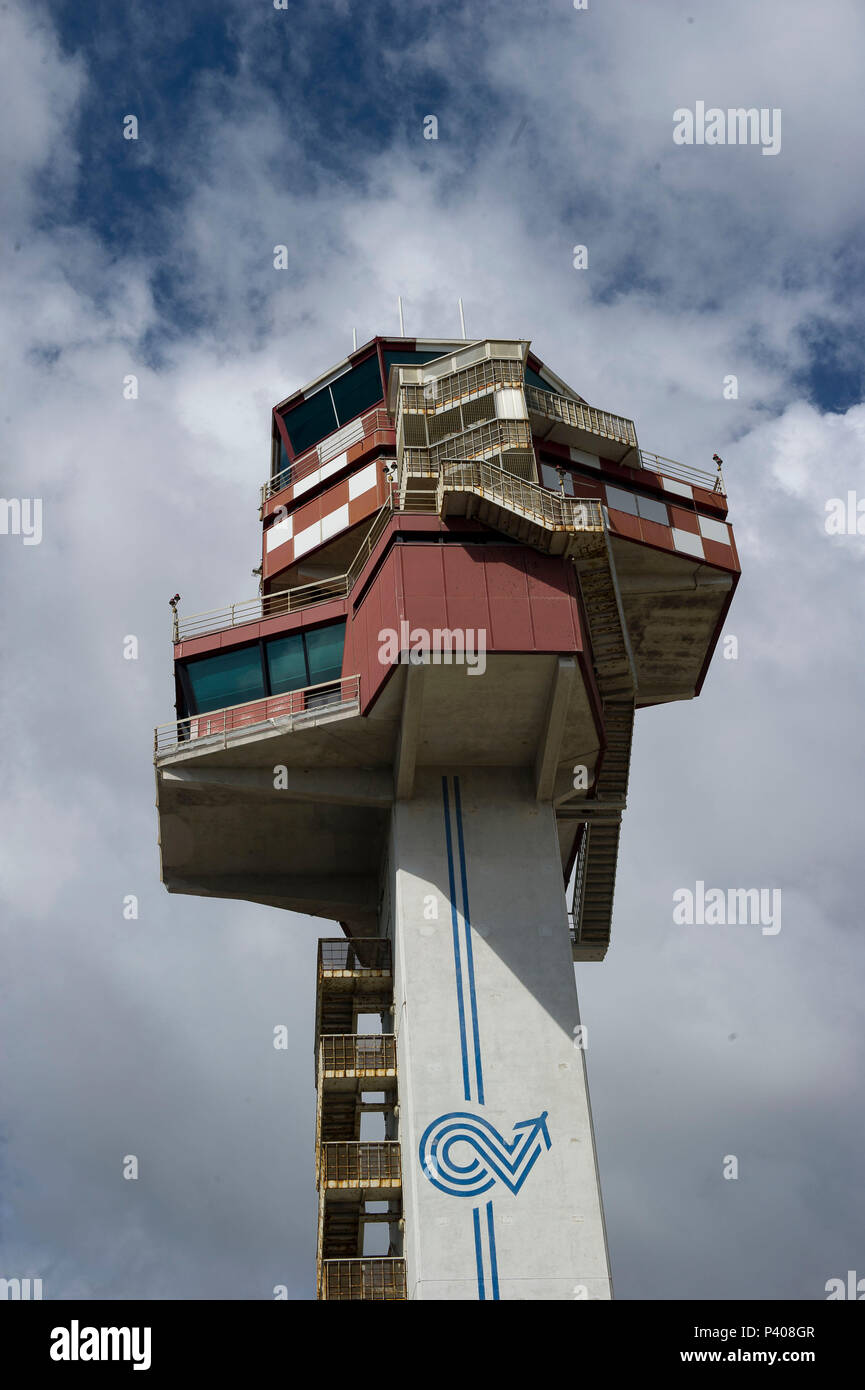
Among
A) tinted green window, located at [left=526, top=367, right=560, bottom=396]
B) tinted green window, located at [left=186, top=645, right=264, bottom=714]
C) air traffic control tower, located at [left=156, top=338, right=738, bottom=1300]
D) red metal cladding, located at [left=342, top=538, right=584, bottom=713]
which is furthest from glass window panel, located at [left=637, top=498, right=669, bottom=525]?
tinted green window, located at [left=186, top=645, right=264, bottom=714]

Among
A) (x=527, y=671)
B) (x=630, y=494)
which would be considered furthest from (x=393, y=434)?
(x=527, y=671)

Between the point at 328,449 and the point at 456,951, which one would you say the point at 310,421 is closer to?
the point at 328,449

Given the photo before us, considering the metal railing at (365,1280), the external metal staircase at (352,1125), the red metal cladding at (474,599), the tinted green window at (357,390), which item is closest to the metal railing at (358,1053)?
the external metal staircase at (352,1125)

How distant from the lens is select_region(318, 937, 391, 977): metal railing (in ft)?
132

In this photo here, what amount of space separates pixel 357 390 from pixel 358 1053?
77.4ft

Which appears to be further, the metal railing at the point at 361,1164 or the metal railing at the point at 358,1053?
the metal railing at the point at 358,1053

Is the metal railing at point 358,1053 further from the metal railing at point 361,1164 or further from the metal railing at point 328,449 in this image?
the metal railing at point 328,449

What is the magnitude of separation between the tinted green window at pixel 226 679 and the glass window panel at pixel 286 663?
1.31ft

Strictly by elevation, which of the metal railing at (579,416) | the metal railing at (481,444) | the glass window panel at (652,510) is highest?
the metal railing at (579,416)

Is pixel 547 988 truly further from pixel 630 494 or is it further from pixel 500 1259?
pixel 630 494

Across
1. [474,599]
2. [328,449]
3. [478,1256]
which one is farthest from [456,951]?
[328,449]

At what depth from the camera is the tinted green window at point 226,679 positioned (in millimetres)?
41031

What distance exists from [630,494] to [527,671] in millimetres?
10231

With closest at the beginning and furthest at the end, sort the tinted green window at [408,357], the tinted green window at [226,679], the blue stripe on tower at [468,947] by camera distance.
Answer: the blue stripe on tower at [468,947]
the tinted green window at [226,679]
the tinted green window at [408,357]
